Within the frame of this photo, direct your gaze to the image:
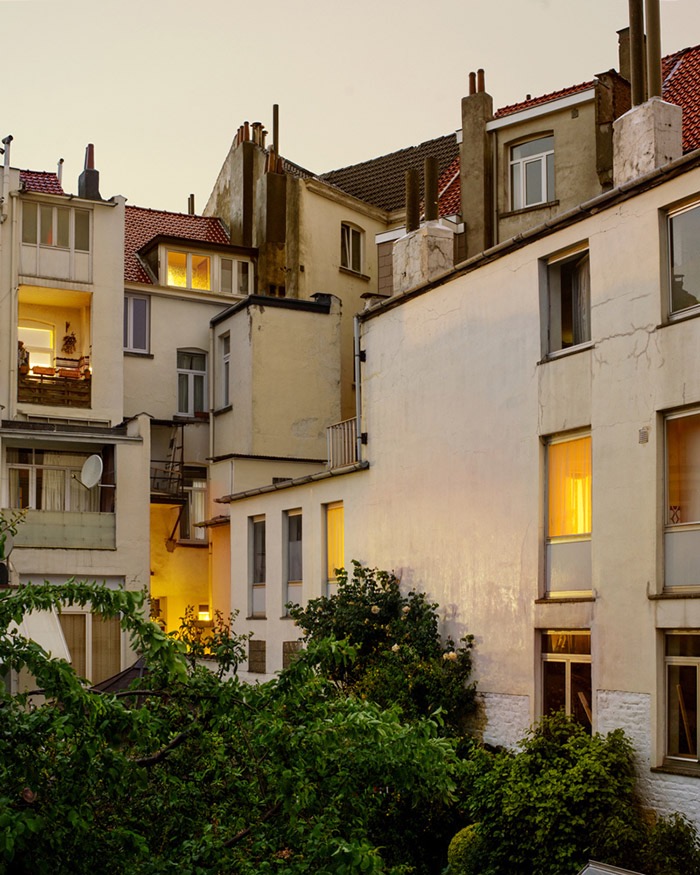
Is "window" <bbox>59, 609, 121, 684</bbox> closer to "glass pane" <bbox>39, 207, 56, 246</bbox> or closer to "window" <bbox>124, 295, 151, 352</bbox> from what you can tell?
"window" <bbox>124, 295, 151, 352</bbox>

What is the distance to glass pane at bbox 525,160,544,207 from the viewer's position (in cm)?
3134

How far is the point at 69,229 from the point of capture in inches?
1480

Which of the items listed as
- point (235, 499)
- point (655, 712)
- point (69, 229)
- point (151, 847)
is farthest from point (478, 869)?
point (69, 229)

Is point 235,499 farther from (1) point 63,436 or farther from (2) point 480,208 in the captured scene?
(2) point 480,208

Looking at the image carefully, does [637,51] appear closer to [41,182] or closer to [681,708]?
[681,708]

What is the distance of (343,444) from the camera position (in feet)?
98.6

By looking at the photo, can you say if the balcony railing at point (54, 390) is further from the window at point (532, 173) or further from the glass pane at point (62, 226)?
the window at point (532, 173)

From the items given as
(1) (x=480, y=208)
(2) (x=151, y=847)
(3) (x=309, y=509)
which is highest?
(1) (x=480, y=208)

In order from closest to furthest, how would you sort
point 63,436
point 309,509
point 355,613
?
point 355,613 → point 309,509 → point 63,436

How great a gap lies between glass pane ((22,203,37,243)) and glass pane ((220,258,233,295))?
7009 mm

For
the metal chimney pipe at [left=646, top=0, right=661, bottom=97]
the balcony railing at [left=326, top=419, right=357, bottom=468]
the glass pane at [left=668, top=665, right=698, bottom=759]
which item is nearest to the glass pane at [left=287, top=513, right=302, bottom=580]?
the balcony railing at [left=326, top=419, right=357, bottom=468]

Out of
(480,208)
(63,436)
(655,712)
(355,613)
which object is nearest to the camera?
(655,712)

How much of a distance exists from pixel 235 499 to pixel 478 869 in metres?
15.1

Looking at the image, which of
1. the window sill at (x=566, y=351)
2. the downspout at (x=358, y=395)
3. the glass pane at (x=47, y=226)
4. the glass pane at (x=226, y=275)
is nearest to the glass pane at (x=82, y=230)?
the glass pane at (x=47, y=226)
